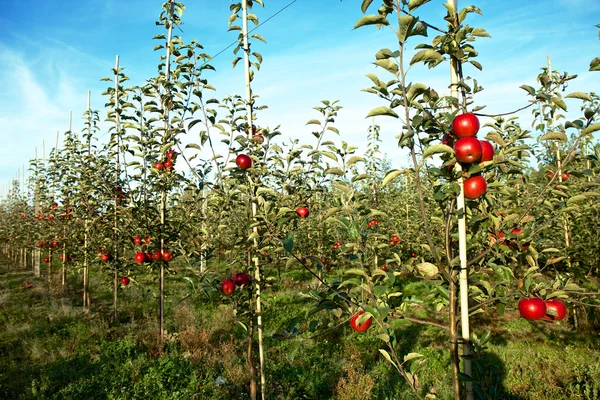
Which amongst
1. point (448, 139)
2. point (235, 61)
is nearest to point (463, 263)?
point (448, 139)

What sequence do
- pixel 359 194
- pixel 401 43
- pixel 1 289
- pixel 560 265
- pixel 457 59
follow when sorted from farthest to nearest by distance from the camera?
1. pixel 1 289
2. pixel 560 265
3. pixel 359 194
4. pixel 457 59
5. pixel 401 43

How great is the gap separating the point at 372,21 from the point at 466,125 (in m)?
0.65

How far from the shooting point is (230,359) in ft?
17.9

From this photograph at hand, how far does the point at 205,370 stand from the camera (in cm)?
519

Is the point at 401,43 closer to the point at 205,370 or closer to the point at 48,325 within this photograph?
the point at 205,370

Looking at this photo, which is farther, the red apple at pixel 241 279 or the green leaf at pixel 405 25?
the red apple at pixel 241 279

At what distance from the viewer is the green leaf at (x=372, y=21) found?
1.59 metres

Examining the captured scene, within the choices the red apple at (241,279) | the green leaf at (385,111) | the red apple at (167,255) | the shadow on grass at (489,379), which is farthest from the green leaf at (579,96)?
the red apple at (167,255)

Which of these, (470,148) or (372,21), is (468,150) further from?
(372,21)

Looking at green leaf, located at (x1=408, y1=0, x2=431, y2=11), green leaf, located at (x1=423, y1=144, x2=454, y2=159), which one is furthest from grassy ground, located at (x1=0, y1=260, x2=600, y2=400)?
green leaf, located at (x1=408, y1=0, x2=431, y2=11)

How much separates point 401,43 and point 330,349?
5682 millimetres

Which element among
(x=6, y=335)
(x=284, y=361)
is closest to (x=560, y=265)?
(x=284, y=361)

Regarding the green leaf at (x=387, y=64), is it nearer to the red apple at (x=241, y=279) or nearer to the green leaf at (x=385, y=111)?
the green leaf at (x=385, y=111)

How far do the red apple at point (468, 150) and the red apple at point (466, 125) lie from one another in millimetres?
Result: 43
